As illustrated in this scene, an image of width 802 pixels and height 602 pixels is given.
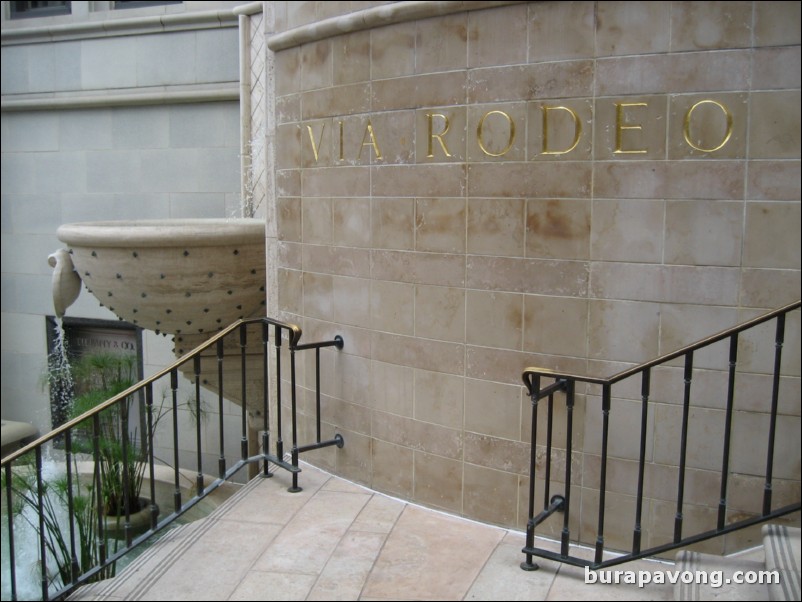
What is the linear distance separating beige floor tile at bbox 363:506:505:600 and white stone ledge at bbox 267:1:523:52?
2.81 metres

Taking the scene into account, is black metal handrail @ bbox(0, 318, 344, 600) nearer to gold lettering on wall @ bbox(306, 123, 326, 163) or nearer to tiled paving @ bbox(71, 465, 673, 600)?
tiled paving @ bbox(71, 465, 673, 600)

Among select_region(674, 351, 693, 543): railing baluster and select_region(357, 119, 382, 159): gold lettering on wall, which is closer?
select_region(674, 351, 693, 543): railing baluster

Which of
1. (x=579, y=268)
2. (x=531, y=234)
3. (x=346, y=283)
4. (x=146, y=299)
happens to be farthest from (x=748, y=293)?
(x=146, y=299)

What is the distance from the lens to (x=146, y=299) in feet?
21.0

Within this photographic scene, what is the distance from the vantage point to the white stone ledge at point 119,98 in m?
8.71

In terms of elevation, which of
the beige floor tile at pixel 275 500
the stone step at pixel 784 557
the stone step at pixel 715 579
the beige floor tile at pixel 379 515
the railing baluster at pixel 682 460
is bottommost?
the beige floor tile at pixel 379 515

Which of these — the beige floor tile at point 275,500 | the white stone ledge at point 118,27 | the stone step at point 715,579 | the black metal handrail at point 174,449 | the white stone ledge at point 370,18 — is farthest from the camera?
the white stone ledge at point 118,27

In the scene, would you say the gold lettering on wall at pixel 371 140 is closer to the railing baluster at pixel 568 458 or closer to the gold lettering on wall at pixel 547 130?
the gold lettering on wall at pixel 547 130

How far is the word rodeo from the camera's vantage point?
4.04 metres

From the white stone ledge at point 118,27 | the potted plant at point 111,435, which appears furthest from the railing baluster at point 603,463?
the white stone ledge at point 118,27

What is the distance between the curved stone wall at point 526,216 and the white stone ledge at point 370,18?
14 mm

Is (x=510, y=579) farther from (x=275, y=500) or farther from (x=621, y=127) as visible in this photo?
(x=621, y=127)

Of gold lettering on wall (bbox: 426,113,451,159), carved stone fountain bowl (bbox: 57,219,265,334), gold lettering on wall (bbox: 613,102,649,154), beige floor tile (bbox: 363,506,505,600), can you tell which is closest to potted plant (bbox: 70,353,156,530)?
carved stone fountain bowl (bbox: 57,219,265,334)

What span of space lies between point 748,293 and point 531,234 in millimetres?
1102
